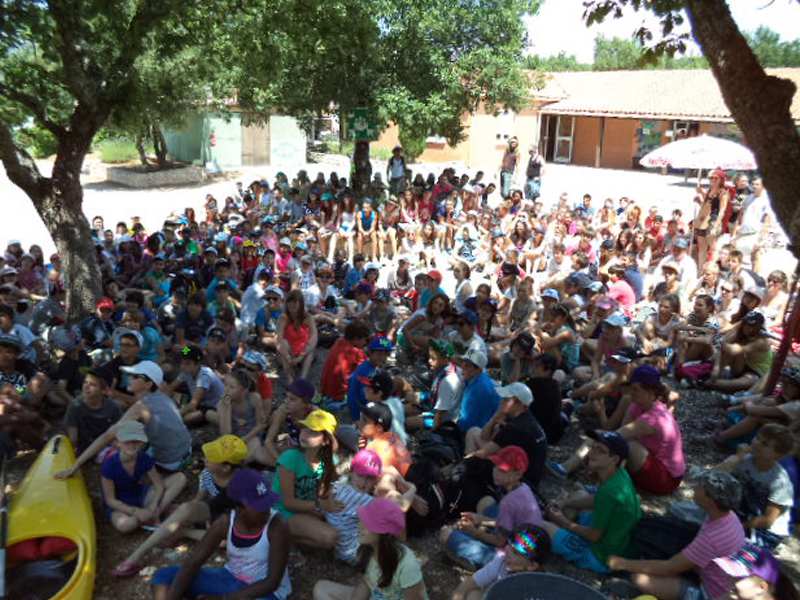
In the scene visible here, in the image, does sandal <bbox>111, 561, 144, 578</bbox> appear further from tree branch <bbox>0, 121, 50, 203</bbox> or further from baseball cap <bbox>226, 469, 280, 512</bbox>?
tree branch <bbox>0, 121, 50, 203</bbox>

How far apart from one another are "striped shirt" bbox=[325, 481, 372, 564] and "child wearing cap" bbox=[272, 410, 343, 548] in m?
0.04

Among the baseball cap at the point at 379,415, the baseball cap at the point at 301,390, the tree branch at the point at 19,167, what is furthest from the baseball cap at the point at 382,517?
the tree branch at the point at 19,167

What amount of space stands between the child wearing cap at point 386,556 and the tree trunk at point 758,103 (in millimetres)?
2730

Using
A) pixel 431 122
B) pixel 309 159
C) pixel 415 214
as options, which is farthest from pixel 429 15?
pixel 309 159

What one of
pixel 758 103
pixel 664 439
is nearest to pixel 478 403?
pixel 664 439

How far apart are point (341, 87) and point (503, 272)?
27.8 ft

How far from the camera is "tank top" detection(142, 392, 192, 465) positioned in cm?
505

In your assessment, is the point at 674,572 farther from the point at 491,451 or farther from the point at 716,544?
the point at 491,451

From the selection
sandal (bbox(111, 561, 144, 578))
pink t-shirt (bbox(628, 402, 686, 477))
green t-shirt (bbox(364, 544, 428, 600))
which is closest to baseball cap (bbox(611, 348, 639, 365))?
pink t-shirt (bbox(628, 402, 686, 477))

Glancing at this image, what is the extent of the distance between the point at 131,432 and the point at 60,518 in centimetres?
71

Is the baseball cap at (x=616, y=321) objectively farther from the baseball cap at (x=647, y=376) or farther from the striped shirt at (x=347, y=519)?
the striped shirt at (x=347, y=519)

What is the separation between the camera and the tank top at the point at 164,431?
16.6ft

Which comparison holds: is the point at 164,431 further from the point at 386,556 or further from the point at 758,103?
the point at 758,103

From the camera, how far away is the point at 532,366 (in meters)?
6.05
